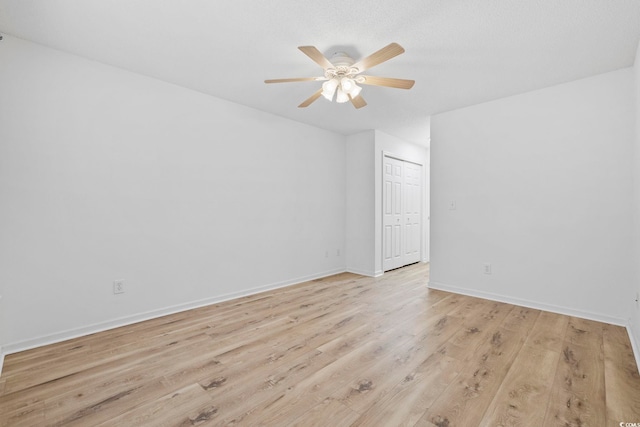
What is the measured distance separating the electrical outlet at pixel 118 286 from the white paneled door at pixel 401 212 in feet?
11.8

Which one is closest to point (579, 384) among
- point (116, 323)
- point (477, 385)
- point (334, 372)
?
point (477, 385)

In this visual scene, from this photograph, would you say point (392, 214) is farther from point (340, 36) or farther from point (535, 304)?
point (340, 36)

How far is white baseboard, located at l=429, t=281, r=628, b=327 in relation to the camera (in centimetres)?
271

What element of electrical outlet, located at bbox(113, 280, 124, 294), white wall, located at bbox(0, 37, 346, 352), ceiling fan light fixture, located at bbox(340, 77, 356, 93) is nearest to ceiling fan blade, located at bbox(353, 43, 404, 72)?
ceiling fan light fixture, located at bbox(340, 77, 356, 93)

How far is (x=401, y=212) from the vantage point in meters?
5.27

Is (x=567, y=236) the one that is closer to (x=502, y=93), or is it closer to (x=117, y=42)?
(x=502, y=93)

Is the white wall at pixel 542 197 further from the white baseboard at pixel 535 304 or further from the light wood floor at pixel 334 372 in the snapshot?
the light wood floor at pixel 334 372

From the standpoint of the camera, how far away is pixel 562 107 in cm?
295

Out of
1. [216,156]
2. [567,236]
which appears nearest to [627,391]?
[567,236]

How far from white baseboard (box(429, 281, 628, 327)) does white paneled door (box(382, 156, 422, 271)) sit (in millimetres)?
1216

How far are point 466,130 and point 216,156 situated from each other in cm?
309

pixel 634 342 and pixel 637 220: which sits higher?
pixel 637 220

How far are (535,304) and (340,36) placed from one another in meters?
3.33

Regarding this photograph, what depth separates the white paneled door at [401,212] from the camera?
4891 millimetres
